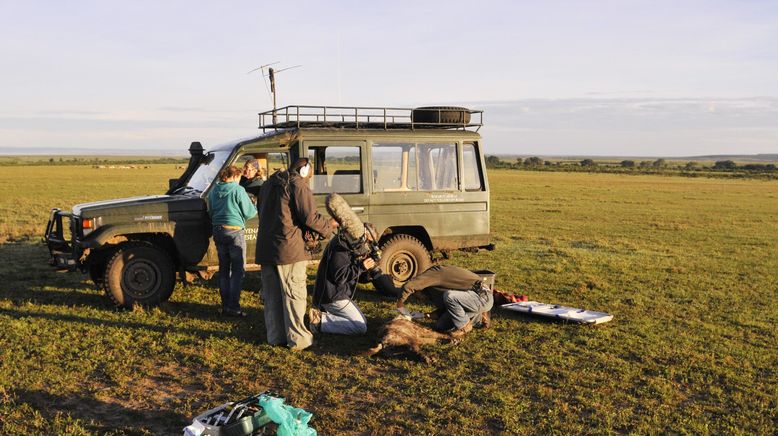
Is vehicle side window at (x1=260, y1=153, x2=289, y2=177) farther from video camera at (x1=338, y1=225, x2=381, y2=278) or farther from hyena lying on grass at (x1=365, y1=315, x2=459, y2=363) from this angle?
hyena lying on grass at (x1=365, y1=315, x2=459, y2=363)

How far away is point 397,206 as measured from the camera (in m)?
9.10

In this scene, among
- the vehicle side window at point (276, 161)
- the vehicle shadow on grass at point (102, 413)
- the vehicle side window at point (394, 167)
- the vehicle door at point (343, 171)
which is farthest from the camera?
the vehicle side window at point (394, 167)

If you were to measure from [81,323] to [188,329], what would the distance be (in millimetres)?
1287

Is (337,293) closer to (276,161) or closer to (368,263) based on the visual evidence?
(368,263)

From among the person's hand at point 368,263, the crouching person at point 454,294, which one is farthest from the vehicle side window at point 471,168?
the person's hand at point 368,263

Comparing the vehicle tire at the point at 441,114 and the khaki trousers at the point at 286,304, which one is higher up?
the vehicle tire at the point at 441,114

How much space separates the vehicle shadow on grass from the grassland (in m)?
0.02

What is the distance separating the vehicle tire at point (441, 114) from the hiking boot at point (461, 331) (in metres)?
3.64

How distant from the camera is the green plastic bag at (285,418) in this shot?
4.18m

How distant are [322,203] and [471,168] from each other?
2433 millimetres

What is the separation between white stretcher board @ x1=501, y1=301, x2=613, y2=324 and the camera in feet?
25.5

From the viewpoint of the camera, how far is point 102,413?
4918 mm

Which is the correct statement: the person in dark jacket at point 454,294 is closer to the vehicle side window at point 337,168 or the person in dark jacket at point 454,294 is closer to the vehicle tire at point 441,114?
the vehicle side window at point 337,168

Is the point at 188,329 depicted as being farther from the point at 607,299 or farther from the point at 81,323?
the point at 607,299
